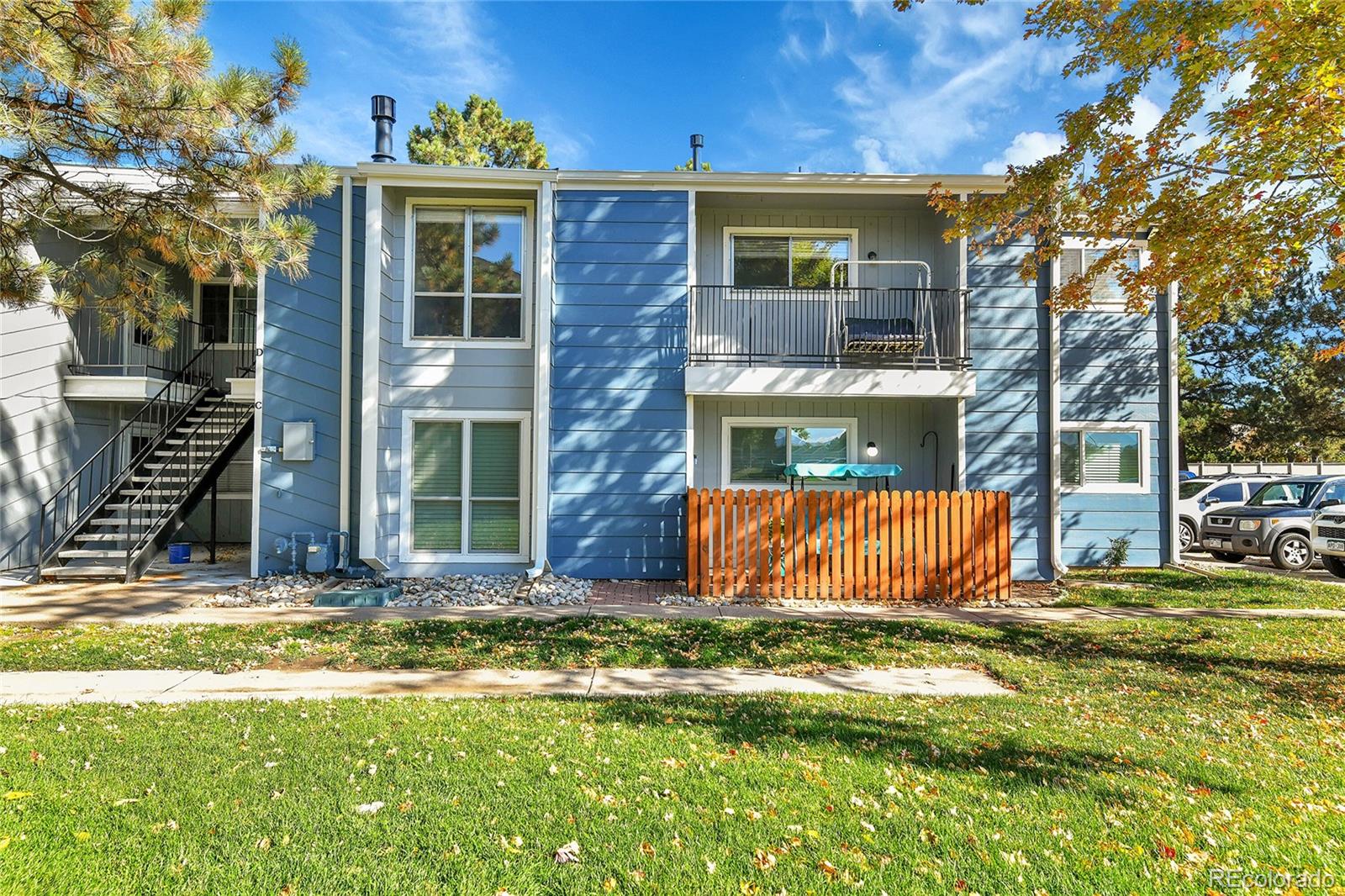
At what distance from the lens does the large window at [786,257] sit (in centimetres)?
1136

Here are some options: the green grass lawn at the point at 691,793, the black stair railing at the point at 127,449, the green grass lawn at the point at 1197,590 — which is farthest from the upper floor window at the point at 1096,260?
the black stair railing at the point at 127,449

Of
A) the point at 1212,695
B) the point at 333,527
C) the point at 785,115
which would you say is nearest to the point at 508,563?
the point at 333,527

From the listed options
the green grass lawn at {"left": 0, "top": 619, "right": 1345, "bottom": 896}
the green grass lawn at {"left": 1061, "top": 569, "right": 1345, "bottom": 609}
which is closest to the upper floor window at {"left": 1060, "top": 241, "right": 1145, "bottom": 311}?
the green grass lawn at {"left": 1061, "top": 569, "right": 1345, "bottom": 609}

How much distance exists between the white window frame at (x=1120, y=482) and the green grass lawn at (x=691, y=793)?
6.69 metres

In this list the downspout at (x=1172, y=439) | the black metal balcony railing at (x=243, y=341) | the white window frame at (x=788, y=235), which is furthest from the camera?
the black metal balcony railing at (x=243, y=341)

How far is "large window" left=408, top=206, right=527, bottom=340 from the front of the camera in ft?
33.2

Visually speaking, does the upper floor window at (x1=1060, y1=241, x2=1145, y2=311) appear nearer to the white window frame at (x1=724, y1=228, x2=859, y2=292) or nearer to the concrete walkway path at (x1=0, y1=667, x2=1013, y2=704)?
the white window frame at (x1=724, y1=228, x2=859, y2=292)

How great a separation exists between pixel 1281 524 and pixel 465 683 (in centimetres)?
1487

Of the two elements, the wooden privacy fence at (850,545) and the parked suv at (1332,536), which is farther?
the parked suv at (1332,536)

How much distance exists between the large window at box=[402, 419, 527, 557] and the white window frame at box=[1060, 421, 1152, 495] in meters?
9.41

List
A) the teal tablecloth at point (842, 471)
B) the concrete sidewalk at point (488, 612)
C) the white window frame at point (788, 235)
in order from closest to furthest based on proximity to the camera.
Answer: the concrete sidewalk at point (488, 612), the teal tablecloth at point (842, 471), the white window frame at point (788, 235)

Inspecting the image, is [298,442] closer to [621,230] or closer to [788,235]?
[621,230]

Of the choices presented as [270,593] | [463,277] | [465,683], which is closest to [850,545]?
[465,683]

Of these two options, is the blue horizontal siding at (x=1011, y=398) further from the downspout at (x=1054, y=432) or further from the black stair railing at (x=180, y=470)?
the black stair railing at (x=180, y=470)
